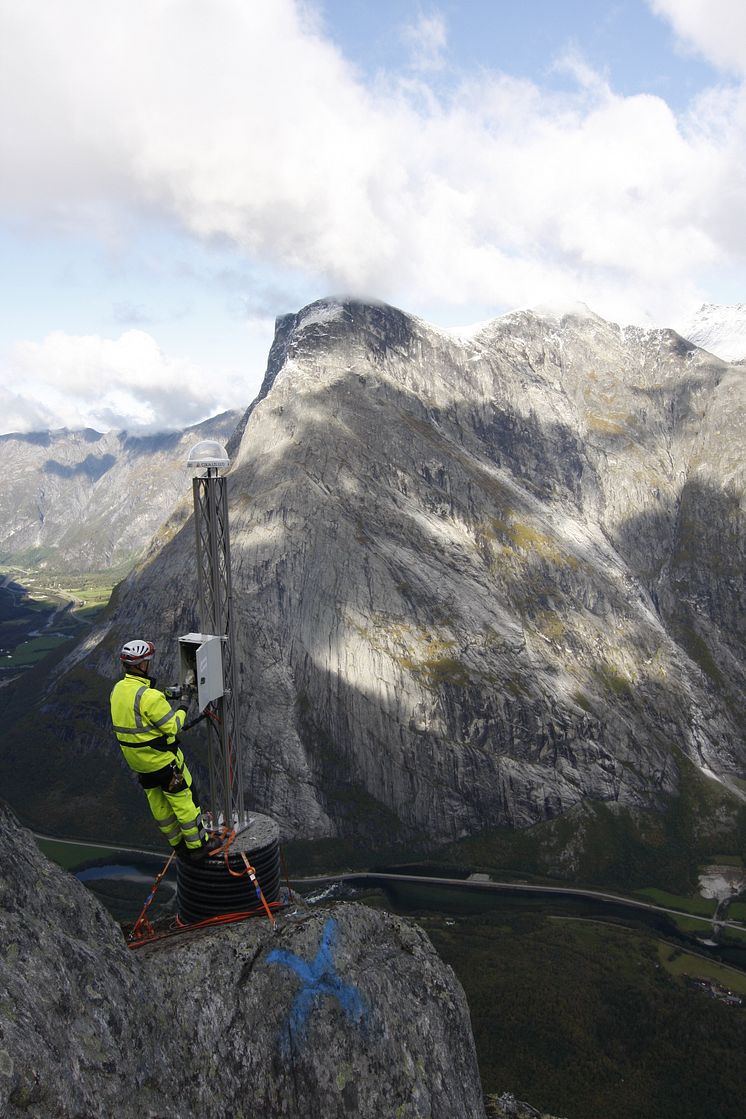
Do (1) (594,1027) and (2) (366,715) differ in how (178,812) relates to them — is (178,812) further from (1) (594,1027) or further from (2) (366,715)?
(2) (366,715)

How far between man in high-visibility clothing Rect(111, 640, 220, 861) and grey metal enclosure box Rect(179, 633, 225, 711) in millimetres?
1394

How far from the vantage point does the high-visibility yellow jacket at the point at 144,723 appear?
53.0ft

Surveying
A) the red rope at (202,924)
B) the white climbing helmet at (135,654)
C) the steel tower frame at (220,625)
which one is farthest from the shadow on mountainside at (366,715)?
the white climbing helmet at (135,654)

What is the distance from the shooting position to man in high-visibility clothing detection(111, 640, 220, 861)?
1619cm

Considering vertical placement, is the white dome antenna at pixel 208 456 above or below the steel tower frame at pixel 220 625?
above

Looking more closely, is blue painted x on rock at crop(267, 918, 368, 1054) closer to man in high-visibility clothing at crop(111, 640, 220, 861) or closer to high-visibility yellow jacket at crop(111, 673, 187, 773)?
man in high-visibility clothing at crop(111, 640, 220, 861)

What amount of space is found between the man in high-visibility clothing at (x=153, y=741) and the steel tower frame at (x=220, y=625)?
2393 mm

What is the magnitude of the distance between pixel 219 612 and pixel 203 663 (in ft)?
6.52

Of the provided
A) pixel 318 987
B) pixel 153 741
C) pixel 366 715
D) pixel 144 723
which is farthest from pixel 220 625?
pixel 366 715

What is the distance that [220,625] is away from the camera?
66.9 feet

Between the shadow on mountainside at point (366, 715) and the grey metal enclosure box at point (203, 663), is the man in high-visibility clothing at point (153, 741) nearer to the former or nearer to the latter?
the grey metal enclosure box at point (203, 663)

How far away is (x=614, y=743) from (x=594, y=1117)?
11011 centimetres

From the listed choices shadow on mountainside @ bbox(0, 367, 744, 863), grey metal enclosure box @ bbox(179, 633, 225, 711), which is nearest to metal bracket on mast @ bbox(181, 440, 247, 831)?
grey metal enclosure box @ bbox(179, 633, 225, 711)

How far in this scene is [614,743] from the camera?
7628 inches
